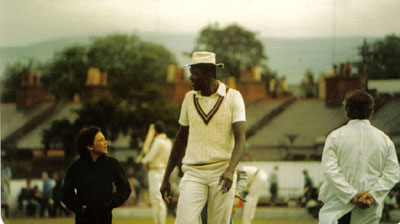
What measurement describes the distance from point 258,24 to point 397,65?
3.63 metres

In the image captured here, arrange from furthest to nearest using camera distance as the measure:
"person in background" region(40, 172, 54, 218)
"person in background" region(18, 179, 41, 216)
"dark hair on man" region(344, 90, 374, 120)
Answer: "person in background" region(40, 172, 54, 218) → "person in background" region(18, 179, 41, 216) → "dark hair on man" region(344, 90, 374, 120)

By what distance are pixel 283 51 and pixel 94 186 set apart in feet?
52.1

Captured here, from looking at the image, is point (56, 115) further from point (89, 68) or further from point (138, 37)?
point (138, 37)

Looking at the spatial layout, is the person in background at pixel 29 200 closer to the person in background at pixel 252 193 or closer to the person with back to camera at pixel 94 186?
the person in background at pixel 252 193

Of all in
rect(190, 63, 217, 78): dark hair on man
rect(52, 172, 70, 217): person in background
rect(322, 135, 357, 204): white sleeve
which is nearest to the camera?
rect(322, 135, 357, 204): white sleeve

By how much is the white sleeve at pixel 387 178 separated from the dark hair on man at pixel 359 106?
31cm

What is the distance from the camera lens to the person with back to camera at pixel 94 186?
7008mm

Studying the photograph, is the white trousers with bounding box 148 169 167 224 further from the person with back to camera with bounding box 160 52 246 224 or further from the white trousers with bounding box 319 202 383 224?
the white trousers with bounding box 319 202 383 224

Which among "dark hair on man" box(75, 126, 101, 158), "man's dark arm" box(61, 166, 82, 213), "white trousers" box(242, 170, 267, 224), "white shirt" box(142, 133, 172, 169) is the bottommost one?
"white trousers" box(242, 170, 267, 224)

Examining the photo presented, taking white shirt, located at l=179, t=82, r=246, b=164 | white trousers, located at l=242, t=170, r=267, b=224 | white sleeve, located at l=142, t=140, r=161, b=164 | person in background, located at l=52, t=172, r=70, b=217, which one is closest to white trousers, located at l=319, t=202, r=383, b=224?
white shirt, located at l=179, t=82, r=246, b=164

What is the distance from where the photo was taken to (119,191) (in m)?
7.04

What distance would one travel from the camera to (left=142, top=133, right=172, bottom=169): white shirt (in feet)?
46.4

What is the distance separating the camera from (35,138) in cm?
2181

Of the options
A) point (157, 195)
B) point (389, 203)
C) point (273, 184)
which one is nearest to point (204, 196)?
point (157, 195)
